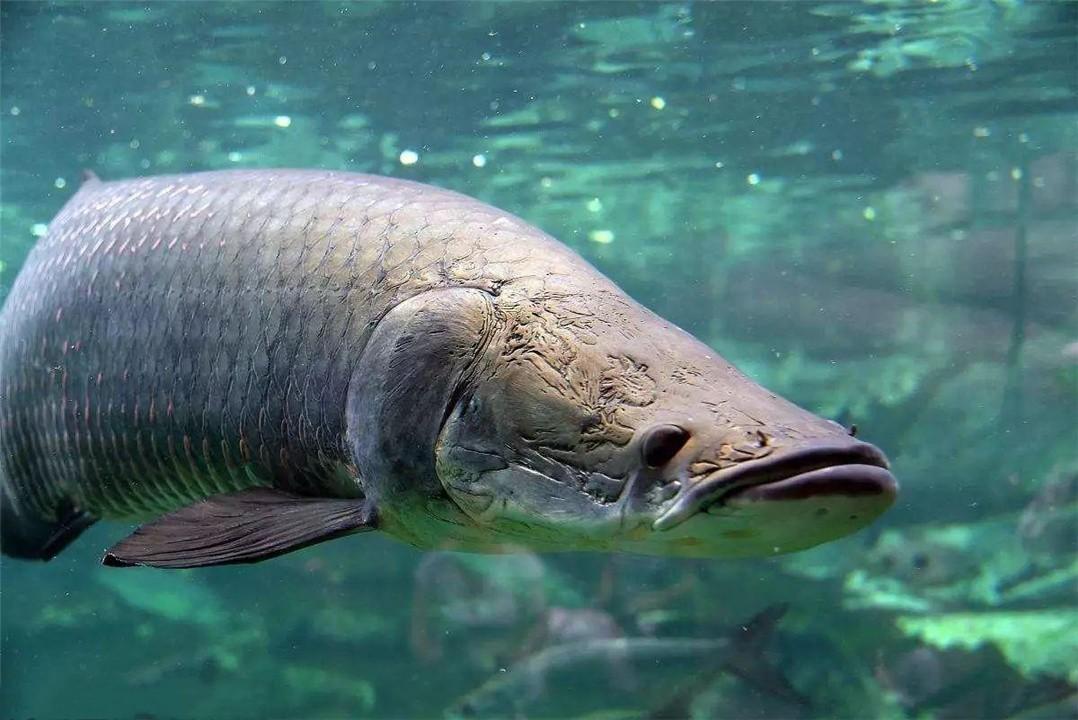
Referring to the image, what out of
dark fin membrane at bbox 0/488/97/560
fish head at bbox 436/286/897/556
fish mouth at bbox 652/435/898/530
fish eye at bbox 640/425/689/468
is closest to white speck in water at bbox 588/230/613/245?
dark fin membrane at bbox 0/488/97/560

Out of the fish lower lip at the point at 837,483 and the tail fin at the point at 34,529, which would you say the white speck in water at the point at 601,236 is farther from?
the fish lower lip at the point at 837,483

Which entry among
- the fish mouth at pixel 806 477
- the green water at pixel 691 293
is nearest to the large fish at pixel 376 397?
the fish mouth at pixel 806 477

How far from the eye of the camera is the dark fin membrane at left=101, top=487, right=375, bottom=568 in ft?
8.74

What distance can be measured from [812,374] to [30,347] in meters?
15.6

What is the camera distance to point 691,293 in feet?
67.8

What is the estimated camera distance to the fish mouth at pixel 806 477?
192 centimetres

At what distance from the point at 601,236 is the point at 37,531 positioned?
61.6ft

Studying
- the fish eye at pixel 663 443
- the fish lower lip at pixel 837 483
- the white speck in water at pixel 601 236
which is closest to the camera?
the fish lower lip at pixel 837 483

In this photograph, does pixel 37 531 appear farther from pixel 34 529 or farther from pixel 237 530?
pixel 237 530

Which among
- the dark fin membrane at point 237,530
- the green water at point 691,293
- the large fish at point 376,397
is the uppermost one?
the large fish at point 376,397

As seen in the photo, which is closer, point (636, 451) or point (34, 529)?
point (636, 451)

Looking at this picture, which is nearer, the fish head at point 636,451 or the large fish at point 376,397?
the fish head at point 636,451

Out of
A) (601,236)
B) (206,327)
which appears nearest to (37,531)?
(206,327)

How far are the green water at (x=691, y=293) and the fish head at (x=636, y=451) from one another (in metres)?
8.14
